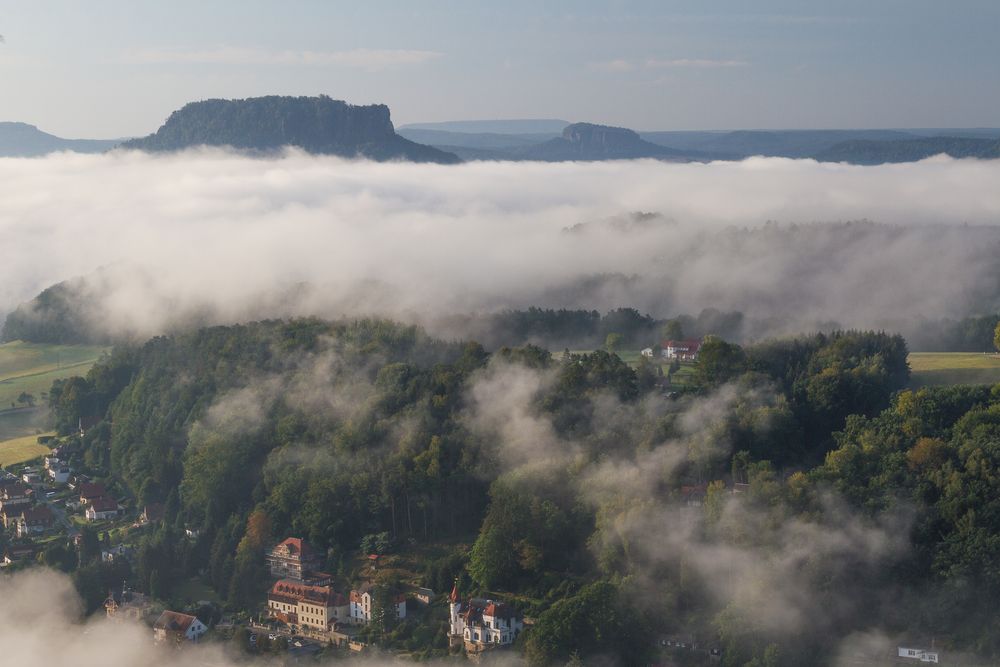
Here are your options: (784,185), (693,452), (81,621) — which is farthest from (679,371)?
(784,185)

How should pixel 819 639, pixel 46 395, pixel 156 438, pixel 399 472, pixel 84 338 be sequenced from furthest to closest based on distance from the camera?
pixel 84 338, pixel 46 395, pixel 156 438, pixel 399 472, pixel 819 639

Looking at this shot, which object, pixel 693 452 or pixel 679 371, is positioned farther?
pixel 679 371

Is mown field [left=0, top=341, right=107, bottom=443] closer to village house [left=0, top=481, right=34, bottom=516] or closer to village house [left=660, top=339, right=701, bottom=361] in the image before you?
village house [left=0, top=481, right=34, bottom=516]

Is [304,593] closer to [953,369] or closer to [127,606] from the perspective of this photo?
[127,606]

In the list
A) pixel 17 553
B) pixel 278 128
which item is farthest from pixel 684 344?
pixel 278 128

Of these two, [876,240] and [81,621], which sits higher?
[876,240]

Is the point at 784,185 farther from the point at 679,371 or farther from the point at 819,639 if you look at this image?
the point at 819,639
